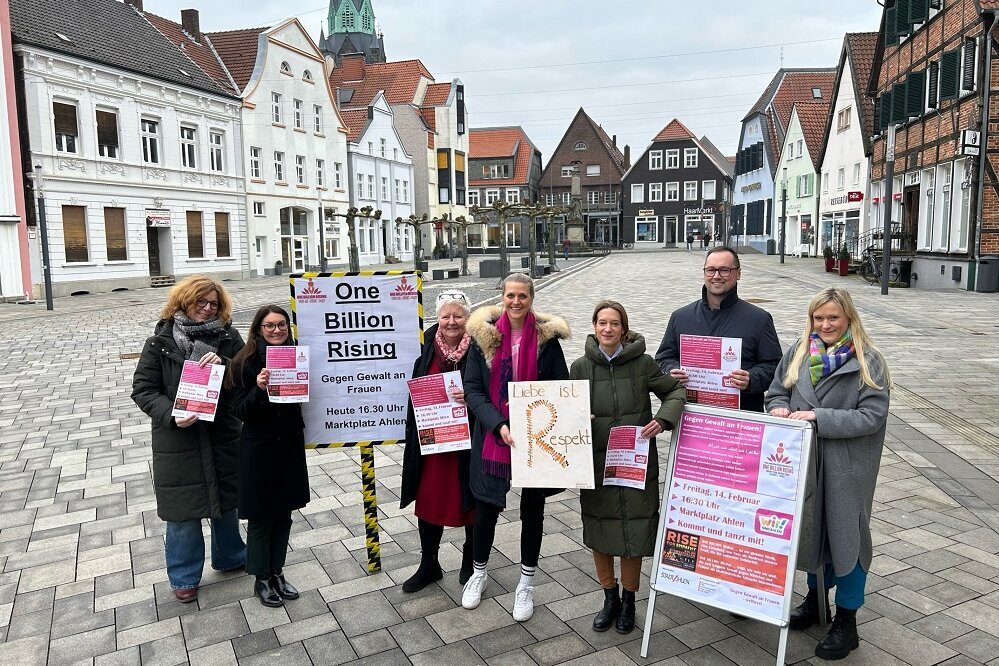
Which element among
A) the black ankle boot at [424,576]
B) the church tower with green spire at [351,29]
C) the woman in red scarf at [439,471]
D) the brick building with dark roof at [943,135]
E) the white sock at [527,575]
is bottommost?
the black ankle boot at [424,576]

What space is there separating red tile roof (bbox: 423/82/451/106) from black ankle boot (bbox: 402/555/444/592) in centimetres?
6344

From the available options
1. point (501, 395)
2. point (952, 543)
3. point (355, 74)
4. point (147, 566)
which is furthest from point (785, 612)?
point (355, 74)

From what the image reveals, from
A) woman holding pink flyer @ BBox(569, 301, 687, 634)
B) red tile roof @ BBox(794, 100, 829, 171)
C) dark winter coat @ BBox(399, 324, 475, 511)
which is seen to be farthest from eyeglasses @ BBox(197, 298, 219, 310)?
red tile roof @ BBox(794, 100, 829, 171)

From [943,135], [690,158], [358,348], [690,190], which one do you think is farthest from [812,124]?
[358,348]

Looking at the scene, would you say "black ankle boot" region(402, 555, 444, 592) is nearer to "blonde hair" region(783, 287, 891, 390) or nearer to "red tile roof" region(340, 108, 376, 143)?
"blonde hair" region(783, 287, 891, 390)

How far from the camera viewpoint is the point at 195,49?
127ft

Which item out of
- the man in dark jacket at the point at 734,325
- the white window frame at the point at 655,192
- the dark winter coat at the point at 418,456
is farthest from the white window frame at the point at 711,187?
the dark winter coat at the point at 418,456

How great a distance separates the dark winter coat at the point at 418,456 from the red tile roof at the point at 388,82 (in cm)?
5888

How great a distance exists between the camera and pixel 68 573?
4.97 metres

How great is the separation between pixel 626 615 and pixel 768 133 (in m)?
56.6

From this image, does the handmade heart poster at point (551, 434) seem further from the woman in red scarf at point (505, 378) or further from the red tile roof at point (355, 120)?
the red tile roof at point (355, 120)

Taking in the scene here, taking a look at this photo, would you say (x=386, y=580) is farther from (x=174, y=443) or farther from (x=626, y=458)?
(x=626, y=458)

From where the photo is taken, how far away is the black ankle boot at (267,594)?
444cm

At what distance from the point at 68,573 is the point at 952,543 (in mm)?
5742
